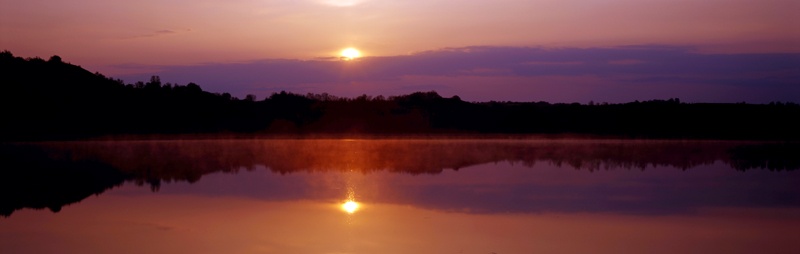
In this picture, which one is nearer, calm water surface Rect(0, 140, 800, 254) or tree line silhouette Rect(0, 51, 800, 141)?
calm water surface Rect(0, 140, 800, 254)

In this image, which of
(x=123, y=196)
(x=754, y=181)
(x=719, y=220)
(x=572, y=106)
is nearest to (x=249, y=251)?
(x=123, y=196)

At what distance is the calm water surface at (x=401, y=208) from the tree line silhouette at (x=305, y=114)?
1314 inches

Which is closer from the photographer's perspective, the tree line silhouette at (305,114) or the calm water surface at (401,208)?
the calm water surface at (401,208)

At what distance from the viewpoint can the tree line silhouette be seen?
51.9 metres

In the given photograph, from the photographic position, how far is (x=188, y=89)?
6359 centimetres

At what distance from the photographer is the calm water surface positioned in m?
8.83

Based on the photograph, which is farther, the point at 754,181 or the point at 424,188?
the point at 754,181

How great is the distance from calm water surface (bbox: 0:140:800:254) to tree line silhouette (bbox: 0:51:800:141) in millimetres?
33368

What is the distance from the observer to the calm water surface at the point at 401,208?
8.83 meters

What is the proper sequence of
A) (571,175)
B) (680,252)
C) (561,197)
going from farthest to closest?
(571,175) → (561,197) → (680,252)

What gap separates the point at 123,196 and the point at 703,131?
53340mm

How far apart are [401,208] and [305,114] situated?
165 ft

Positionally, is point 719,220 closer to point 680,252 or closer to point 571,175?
point 680,252

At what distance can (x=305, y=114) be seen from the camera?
61.2m
